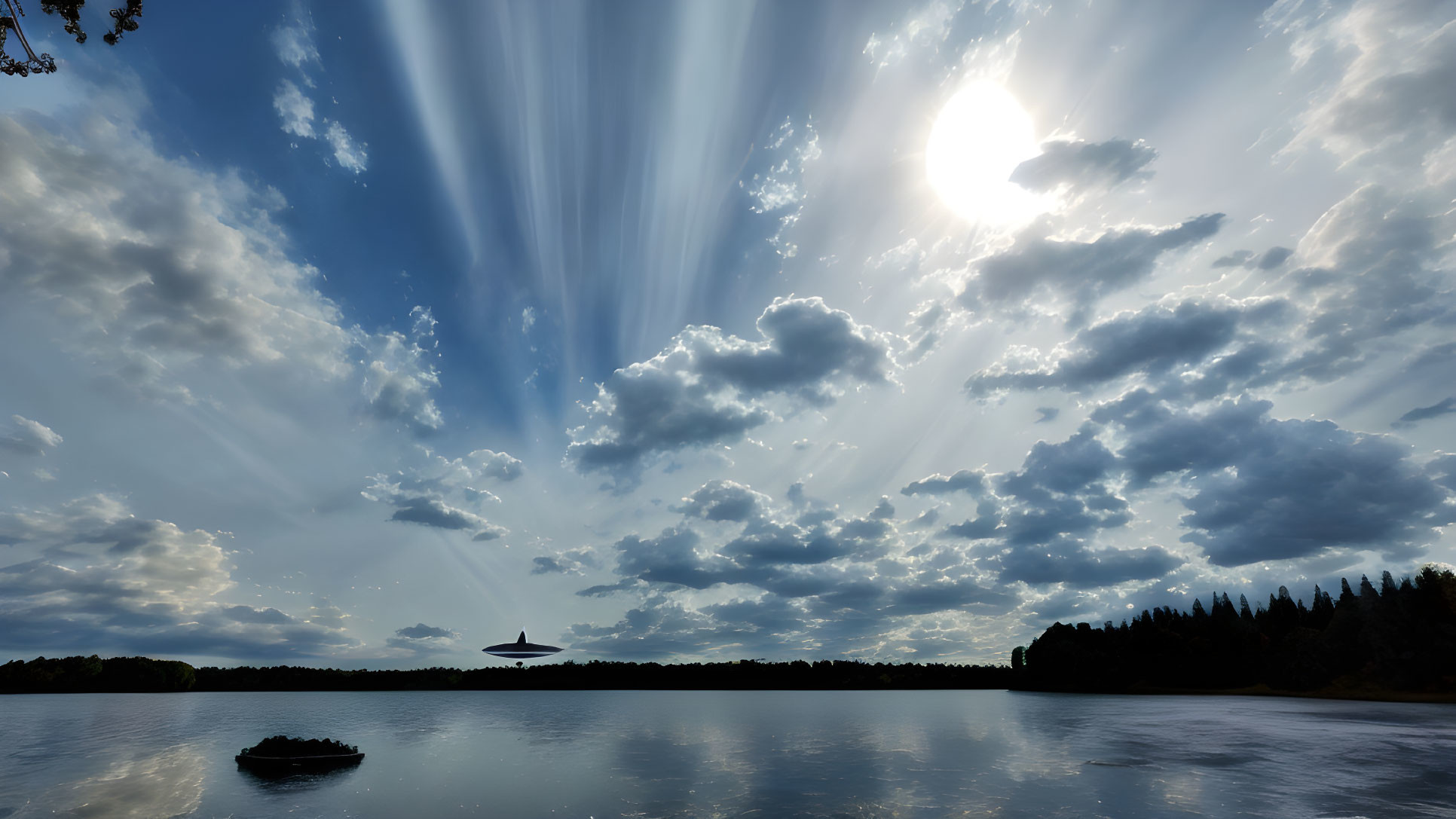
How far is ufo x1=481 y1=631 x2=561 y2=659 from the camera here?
81.6m

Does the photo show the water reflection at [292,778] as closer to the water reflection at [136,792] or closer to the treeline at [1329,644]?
the water reflection at [136,792]

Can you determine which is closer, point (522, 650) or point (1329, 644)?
point (522, 650)

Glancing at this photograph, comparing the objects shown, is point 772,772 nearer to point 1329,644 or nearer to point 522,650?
point 522,650

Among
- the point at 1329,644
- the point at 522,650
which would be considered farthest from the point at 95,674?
the point at 1329,644

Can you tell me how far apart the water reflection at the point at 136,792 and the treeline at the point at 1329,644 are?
191930 mm

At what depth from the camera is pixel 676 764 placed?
49.4 metres

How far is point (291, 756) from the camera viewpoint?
45.2 meters

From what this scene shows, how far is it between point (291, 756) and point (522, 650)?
1490 inches

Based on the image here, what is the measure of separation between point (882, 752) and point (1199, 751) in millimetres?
27079

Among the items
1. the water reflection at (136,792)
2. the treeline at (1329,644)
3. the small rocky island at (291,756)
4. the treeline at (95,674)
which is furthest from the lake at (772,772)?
the treeline at (95,674)

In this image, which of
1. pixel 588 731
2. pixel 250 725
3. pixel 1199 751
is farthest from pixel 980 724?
pixel 250 725

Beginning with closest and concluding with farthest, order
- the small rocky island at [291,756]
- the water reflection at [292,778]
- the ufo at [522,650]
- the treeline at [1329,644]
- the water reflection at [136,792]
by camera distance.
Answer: the water reflection at [136,792] < the water reflection at [292,778] < the small rocky island at [291,756] < the ufo at [522,650] < the treeline at [1329,644]

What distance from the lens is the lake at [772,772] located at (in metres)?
33.4

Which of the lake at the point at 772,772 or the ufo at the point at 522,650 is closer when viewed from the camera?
the lake at the point at 772,772
